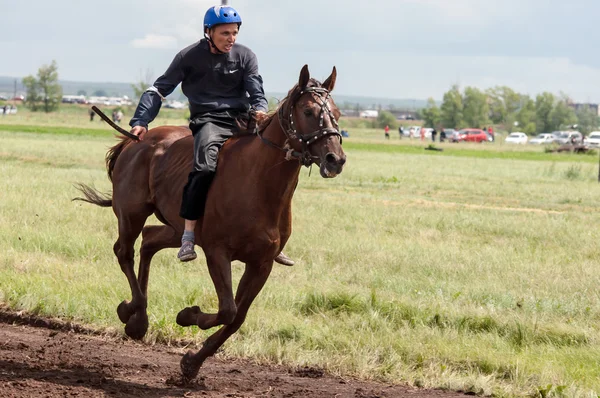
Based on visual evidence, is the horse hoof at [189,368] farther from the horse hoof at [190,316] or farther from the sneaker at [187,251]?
the sneaker at [187,251]

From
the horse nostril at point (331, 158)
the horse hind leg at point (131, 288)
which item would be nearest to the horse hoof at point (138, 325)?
the horse hind leg at point (131, 288)

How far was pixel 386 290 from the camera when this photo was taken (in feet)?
36.9

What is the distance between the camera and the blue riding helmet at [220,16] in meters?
7.68

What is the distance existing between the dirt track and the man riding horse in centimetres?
98

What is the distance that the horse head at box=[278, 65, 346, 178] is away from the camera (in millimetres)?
6527

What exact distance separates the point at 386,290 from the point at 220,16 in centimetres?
464

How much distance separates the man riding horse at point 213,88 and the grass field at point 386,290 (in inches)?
54.2

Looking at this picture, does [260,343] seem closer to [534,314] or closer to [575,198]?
[534,314]

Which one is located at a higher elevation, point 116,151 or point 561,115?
point 116,151

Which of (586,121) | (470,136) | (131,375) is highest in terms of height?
(131,375)

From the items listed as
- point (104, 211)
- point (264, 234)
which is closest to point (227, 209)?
point (264, 234)

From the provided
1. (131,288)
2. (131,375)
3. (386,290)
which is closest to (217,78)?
(131,288)

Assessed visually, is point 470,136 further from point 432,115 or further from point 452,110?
point 432,115

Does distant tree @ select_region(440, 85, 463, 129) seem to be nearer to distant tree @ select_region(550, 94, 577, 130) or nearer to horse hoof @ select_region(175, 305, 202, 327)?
distant tree @ select_region(550, 94, 577, 130)
